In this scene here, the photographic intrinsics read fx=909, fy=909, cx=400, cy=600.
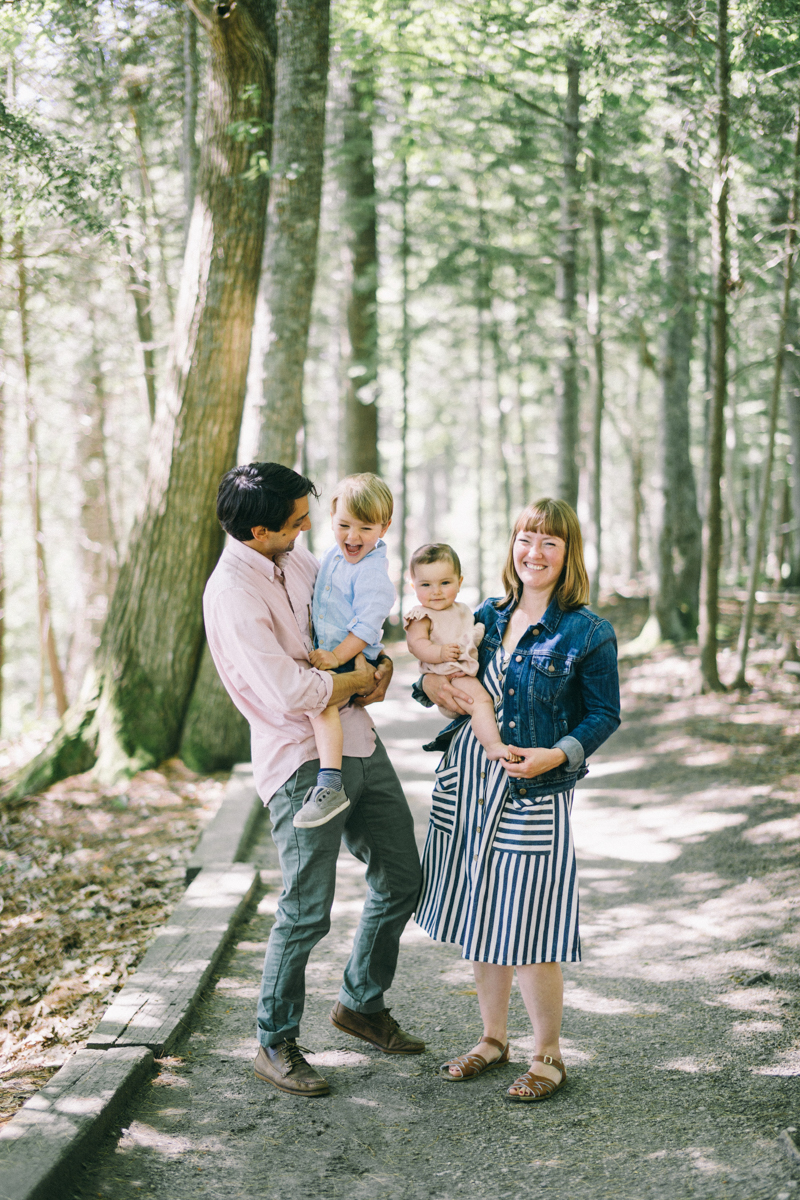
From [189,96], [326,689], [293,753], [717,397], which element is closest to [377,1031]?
[293,753]

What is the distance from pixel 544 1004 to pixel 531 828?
0.62 metres

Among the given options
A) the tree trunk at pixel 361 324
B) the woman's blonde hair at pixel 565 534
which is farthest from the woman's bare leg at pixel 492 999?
the tree trunk at pixel 361 324

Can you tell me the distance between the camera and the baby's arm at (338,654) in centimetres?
320

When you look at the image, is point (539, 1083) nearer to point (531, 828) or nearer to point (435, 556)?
point (531, 828)

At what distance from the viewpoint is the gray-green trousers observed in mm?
3182

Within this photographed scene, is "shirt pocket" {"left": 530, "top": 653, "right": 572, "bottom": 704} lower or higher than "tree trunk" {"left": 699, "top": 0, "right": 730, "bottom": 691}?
lower

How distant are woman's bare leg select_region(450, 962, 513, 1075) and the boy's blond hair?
167 cm

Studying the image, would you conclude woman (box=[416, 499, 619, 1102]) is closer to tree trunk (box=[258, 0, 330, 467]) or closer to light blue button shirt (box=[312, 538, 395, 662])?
light blue button shirt (box=[312, 538, 395, 662])

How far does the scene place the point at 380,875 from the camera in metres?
3.44

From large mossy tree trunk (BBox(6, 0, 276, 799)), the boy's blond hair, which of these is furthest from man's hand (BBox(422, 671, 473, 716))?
large mossy tree trunk (BBox(6, 0, 276, 799))

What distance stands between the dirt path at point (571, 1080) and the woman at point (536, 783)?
26 centimetres

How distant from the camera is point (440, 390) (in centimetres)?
2577

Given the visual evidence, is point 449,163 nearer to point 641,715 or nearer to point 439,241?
point 439,241

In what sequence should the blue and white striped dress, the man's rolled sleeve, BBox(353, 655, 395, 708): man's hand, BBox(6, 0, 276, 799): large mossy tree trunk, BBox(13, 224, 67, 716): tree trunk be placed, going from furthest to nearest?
BBox(13, 224, 67, 716): tree trunk < BBox(6, 0, 276, 799): large mossy tree trunk < BBox(353, 655, 395, 708): man's hand < the blue and white striped dress < the man's rolled sleeve
